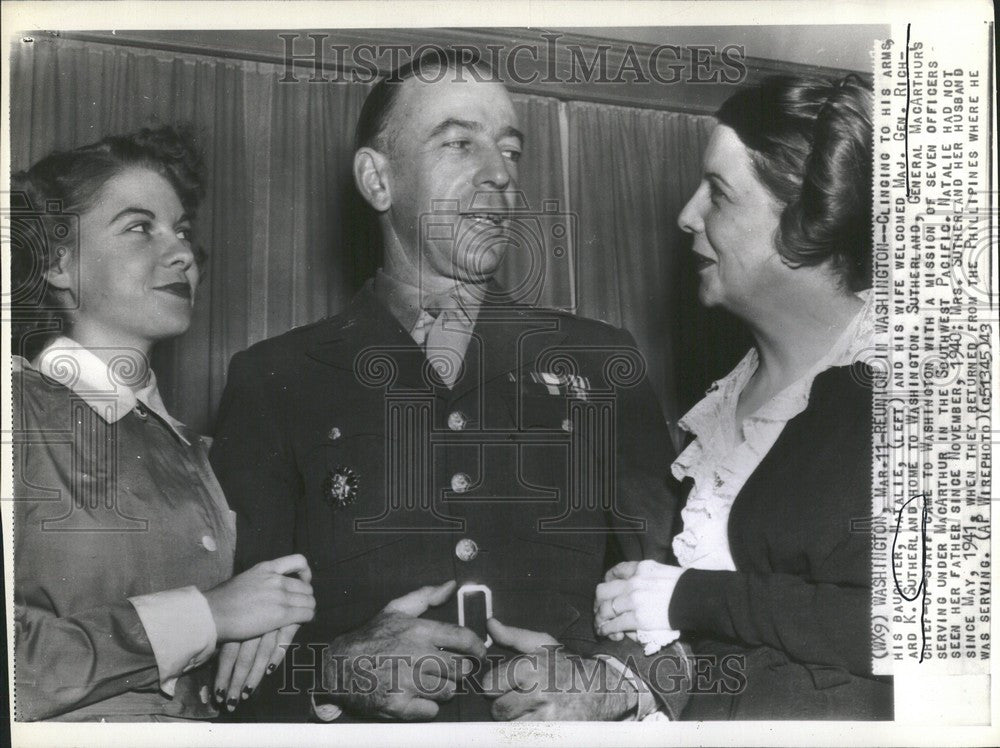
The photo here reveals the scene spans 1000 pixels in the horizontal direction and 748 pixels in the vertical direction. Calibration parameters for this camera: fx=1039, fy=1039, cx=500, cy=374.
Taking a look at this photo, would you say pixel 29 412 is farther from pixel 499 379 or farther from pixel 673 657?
pixel 673 657

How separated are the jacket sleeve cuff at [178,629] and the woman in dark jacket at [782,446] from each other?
2.63 ft

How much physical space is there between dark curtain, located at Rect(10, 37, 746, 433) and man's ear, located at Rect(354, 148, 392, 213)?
29 millimetres

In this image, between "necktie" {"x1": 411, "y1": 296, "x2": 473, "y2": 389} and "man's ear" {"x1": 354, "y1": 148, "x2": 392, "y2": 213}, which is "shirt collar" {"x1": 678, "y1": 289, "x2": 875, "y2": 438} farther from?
"man's ear" {"x1": 354, "y1": 148, "x2": 392, "y2": 213}

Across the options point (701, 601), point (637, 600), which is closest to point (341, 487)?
point (637, 600)

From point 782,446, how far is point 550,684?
68 cm

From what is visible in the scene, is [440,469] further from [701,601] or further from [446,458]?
[701,601]

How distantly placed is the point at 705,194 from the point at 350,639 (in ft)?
3.86

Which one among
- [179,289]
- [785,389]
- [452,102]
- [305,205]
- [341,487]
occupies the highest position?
[452,102]

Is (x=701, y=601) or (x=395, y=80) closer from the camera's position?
(x=701, y=601)

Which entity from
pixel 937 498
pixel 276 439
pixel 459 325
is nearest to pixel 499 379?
pixel 459 325

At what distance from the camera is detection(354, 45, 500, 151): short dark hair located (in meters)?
2.19

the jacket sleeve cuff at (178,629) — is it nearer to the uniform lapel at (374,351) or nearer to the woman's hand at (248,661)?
the woman's hand at (248,661)

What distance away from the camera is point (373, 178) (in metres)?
2.18

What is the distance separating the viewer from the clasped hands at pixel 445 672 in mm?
2109
